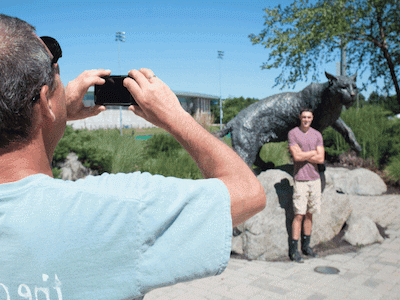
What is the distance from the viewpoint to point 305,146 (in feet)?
15.9

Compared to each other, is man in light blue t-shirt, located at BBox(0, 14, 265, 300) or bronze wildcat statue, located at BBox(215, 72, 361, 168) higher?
bronze wildcat statue, located at BBox(215, 72, 361, 168)

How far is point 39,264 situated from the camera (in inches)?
30.0

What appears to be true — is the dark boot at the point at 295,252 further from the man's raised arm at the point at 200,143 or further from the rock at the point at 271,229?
the man's raised arm at the point at 200,143

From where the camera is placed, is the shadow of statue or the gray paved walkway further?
the shadow of statue

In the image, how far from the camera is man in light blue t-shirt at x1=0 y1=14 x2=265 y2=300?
76 centimetres

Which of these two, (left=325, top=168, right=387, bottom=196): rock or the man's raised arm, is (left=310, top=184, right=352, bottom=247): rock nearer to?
(left=325, top=168, right=387, bottom=196): rock

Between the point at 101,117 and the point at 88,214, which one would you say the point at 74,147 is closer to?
the point at 88,214

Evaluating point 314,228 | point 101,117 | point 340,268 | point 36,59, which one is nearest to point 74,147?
point 314,228

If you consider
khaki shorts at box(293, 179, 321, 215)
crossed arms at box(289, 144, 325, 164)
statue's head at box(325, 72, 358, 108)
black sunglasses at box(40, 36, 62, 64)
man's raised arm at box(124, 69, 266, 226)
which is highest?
statue's head at box(325, 72, 358, 108)

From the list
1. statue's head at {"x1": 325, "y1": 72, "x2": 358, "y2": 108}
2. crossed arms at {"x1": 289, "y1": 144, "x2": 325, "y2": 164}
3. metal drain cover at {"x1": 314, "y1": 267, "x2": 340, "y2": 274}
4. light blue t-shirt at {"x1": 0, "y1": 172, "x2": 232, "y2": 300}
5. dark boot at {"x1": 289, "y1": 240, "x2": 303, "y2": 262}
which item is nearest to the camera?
light blue t-shirt at {"x1": 0, "y1": 172, "x2": 232, "y2": 300}

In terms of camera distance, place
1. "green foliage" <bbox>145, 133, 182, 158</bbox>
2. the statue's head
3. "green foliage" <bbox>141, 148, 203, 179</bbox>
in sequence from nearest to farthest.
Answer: the statue's head
"green foliage" <bbox>141, 148, 203, 179</bbox>
"green foliage" <bbox>145, 133, 182, 158</bbox>

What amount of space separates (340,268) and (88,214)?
464 cm

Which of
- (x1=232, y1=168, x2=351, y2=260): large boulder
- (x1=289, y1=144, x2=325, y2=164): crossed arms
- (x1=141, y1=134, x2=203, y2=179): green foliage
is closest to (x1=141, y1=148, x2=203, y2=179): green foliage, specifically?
(x1=141, y1=134, x2=203, y2=179): green foliage

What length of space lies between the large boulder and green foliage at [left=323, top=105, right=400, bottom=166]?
5871 mm
